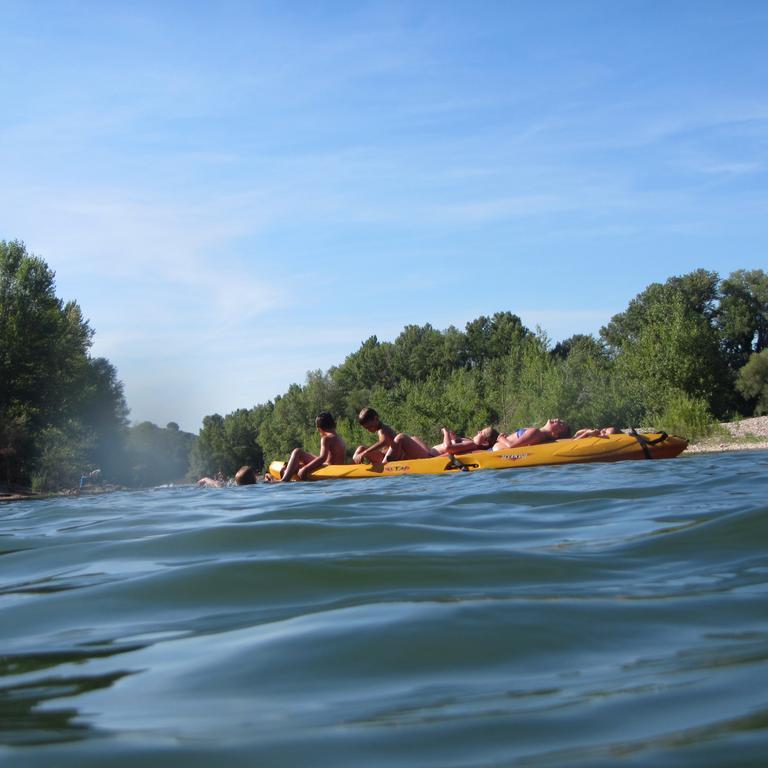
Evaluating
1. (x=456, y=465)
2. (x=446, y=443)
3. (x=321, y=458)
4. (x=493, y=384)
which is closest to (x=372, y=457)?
(x=321, y=458)

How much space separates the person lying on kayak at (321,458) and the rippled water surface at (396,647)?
8.29 meters

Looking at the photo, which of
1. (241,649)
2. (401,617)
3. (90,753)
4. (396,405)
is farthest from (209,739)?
(396,405)

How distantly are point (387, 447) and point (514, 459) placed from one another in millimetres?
2049

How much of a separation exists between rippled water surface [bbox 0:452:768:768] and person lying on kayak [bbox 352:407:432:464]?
26.3 ft

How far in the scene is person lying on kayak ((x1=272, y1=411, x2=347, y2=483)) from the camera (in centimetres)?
1255

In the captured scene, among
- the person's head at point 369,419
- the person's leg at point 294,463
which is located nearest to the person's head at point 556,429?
the person's head at point 369,419

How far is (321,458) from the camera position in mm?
12680

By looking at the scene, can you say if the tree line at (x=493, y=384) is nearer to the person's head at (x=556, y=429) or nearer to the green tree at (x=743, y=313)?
the green tree at (x=743, y=313)

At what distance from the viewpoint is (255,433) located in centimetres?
8569

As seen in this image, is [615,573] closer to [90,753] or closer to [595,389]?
[90,753]

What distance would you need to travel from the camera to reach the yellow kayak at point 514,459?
457 inches

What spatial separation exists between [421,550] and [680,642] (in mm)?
1596

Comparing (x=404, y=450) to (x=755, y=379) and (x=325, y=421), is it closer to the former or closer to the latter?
(x=325, y=421)

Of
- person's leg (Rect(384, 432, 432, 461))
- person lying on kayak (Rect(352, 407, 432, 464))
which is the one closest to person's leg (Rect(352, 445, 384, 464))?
person lying on kayak (Rect(352, 407, 432, 464))
